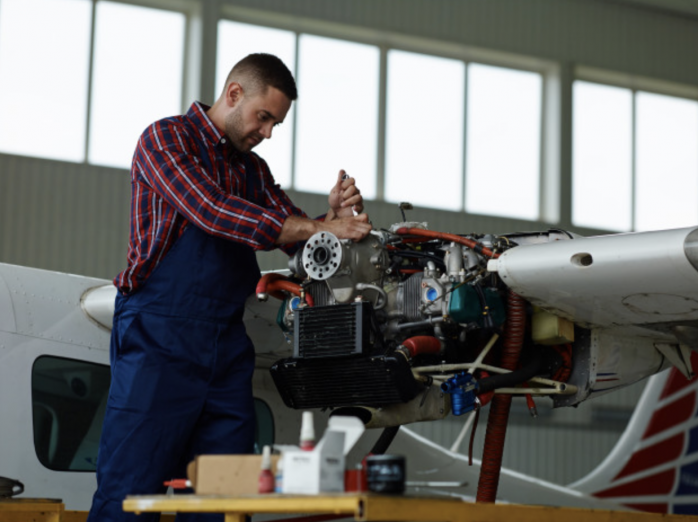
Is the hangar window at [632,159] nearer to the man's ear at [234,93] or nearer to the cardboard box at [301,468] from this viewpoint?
the man's ear at [234,93]

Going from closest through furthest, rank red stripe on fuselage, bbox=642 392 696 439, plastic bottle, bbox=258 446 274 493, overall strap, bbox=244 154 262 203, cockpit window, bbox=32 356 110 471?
1. plastic bottle, bbox=258 446 274 493
2. overall strap, bbox=244 154 262 203
3. cockpit window, bbox=32 356 110 471
4. red stripe on fuselage, bbox=642 392 696 439

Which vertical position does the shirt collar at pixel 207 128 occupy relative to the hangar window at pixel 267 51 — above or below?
below

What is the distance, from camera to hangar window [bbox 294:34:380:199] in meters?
14.4

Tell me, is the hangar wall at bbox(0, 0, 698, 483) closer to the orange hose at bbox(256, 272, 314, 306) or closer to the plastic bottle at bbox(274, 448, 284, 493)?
the orange hose at bbox(256, 272, 314, 306)

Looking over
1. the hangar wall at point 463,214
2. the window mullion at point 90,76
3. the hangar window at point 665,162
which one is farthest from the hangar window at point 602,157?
the window mullion at point 90,76

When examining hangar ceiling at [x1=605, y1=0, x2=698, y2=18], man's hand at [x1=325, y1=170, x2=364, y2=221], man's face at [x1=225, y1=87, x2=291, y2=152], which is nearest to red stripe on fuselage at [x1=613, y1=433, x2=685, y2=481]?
man's hand at [x1=325, y1=170, x2=364, y2=221]

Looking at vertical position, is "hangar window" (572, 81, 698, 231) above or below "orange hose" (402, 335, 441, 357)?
above

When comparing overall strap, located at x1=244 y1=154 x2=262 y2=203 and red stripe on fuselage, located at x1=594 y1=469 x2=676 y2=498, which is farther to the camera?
red stripe on fuselage, located at x1=594 y1=469 x2=676 y2=498

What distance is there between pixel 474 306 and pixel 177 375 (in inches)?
40.3


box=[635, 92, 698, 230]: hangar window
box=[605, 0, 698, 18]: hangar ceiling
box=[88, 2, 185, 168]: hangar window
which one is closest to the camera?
box=[88, 2, 185, 168]: hangar window

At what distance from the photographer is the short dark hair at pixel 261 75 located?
12.8ft

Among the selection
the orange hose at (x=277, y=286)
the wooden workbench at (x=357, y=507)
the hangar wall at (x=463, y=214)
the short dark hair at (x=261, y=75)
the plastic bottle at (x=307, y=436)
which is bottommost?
the wooden workbench at (x=357, y=507)

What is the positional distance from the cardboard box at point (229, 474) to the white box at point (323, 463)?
0.17 meters

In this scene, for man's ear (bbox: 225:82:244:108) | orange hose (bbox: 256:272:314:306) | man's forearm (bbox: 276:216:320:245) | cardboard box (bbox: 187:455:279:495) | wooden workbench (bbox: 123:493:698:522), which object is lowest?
wooden workbench (bbox: 123:493:698:522)
